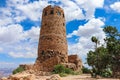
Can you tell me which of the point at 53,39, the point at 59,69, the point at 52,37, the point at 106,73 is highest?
the point at 52,37

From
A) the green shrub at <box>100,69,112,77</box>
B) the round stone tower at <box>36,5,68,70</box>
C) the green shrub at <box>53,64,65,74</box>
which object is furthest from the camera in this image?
the round stone tower at <box>36,5,68,70</box>

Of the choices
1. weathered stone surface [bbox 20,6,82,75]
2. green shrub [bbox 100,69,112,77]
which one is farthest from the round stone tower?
green shrub [bbox 100,69,112,77]

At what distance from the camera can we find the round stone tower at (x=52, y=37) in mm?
42062

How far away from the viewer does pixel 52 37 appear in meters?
42.4

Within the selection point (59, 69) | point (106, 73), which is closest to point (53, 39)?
point (59, 69)

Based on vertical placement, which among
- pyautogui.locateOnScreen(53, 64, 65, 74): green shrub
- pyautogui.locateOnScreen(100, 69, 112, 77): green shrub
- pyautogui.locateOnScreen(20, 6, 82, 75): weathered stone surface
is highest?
pyautogui.locateOnScreen(20, 6, 82, 75): weathered stone surface

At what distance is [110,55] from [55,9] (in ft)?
49.0

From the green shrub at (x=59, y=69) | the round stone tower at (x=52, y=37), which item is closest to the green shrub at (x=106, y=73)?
the green shrub at (x=59, y=69)

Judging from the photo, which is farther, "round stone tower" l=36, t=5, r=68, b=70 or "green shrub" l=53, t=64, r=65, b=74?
"round stone tower" l=36, t=5, r=68, b=70

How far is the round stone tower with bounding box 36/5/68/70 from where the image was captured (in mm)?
42062

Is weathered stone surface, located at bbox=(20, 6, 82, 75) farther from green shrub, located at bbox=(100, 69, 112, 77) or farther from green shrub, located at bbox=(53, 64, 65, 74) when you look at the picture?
green shrub, located at bbox=(100, 69, 112, 77)

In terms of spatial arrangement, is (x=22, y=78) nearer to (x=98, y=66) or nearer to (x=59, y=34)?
(x=98, y=66)

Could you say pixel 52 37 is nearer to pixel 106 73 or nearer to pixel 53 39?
pixel 53 39

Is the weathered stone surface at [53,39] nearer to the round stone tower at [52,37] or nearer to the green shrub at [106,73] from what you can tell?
the round stone tower at [52,37]
